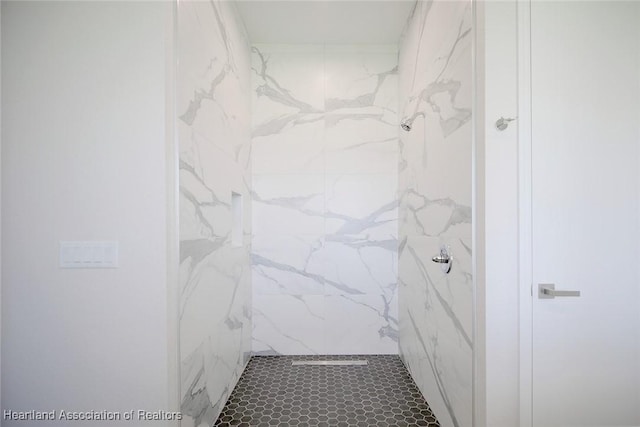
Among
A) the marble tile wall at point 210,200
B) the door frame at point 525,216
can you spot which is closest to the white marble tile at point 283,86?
the marble tile wall at point 210,200

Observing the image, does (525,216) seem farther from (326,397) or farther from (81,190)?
(81,190)

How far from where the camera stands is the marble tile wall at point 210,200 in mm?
1379

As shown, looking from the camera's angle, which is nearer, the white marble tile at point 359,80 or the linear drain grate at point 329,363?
the linear drain grate at point 329,363

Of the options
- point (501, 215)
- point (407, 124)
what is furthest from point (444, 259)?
point (407, 124)

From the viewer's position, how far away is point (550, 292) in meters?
1.23

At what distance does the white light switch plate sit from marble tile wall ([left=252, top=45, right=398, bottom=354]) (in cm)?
140

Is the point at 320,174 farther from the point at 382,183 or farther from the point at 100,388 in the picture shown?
the point at 100,388

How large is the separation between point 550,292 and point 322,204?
65.2 inches

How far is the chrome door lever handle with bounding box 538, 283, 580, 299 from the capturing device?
1.22m

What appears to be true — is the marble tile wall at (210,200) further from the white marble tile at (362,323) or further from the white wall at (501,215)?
the white wall at (501,215)

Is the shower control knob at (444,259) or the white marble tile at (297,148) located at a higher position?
the white marble tile at (297,148)

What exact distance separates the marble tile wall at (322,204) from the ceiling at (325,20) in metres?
0.15

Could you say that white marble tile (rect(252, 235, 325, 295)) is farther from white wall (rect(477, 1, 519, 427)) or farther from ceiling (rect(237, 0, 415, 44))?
ceiling (rect(237, 0, 415, 44))

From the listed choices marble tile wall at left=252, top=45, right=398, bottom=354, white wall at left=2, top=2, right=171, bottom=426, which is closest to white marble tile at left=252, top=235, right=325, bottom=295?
marble tile wall at left=252, top=45, right=398, bottom=354
